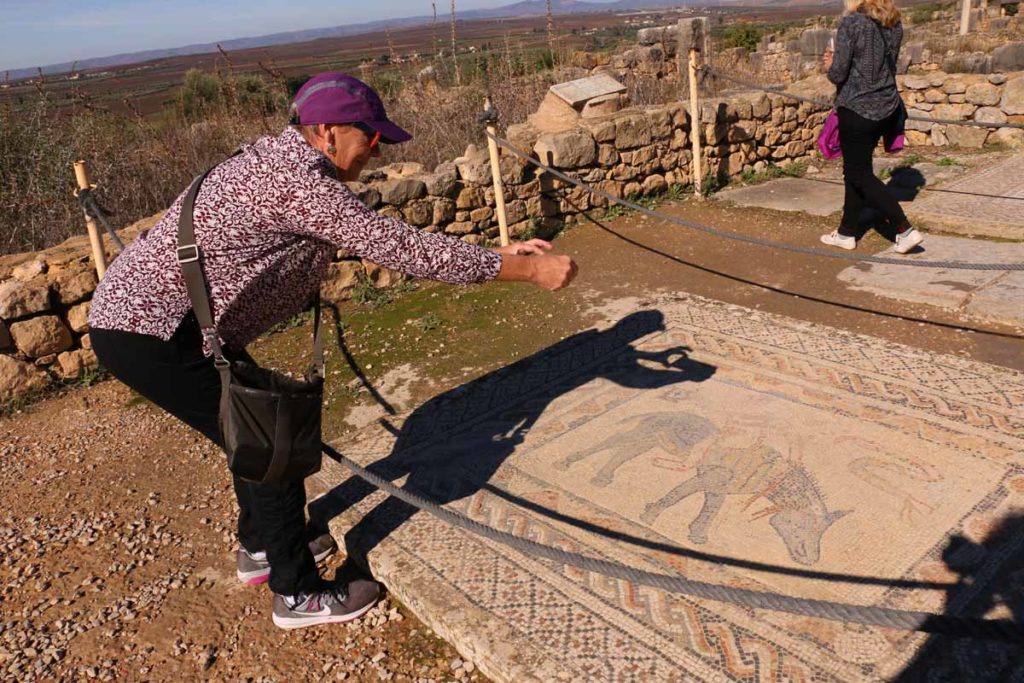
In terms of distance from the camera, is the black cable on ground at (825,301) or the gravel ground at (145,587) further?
the black cable on ground at (825,301)

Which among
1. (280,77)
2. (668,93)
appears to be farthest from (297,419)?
(668,93)

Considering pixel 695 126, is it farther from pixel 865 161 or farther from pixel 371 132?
pixel 371 132

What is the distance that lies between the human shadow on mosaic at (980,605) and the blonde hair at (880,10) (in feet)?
13.2

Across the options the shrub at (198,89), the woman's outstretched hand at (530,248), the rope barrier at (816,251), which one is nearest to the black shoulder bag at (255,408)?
the woman's outstretched hand at (530,248)

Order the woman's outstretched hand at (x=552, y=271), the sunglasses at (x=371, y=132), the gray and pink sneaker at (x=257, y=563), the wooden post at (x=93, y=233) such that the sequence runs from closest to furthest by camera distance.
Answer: the sunglasses at (x=371, y=132), the woman's outstretched hand at (x=552, y=271), the gray and pink sneaker at (x=257, y=563), the wooden post at (x=93, y=233)

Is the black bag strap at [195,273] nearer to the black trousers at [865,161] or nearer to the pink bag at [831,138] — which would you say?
the black trousers at [865,161]

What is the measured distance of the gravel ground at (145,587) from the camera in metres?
2.78

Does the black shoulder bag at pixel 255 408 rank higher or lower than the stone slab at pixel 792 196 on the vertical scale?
higher

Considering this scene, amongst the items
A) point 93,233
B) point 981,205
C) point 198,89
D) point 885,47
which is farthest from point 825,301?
point 198,89

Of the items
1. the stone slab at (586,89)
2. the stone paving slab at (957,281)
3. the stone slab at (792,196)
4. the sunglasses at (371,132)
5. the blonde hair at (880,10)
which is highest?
the blonde hair at (880,10)

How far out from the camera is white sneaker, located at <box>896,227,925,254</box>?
5.63 meters

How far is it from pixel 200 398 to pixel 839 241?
202 inches

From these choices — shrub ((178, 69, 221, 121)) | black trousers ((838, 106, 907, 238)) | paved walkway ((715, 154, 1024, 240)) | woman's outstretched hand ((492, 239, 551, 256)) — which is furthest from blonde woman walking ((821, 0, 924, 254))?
shrub ((178, 69, 221, 121))

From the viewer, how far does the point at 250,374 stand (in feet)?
8.12
